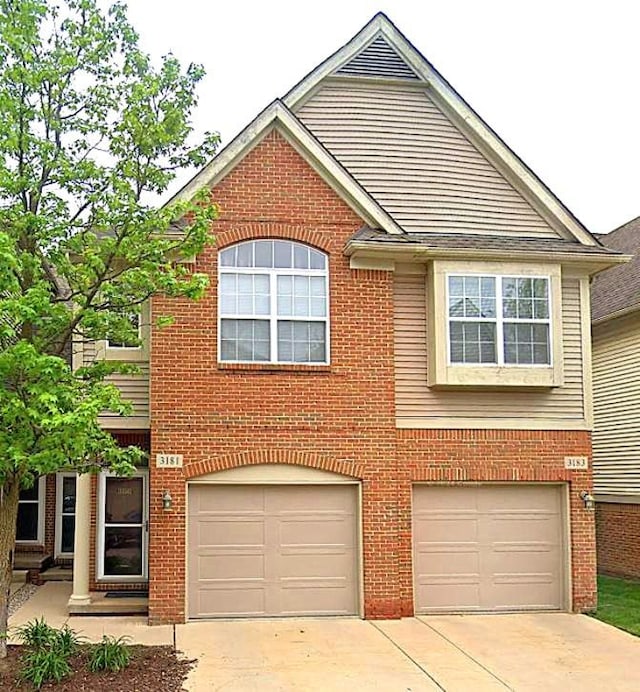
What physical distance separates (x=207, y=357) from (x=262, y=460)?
1776mm

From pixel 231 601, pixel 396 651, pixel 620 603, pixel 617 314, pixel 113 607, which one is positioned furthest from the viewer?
pixel 617 314

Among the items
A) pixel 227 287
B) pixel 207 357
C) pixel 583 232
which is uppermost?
pixel 583 232

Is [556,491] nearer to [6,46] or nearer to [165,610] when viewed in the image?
[165,610]

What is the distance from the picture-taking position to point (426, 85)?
17016 millimetres

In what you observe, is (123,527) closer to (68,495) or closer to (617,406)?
(68,495)

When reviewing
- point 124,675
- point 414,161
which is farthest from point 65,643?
point 414,161

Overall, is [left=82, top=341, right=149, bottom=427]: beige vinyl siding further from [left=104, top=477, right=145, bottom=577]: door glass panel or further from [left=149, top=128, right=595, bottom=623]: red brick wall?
[left=104, top=477, right=145, bottom=577]: door glass panel

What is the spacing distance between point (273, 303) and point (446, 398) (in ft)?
10.4

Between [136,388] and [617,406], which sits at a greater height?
[136,388]

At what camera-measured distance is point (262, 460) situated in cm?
1476

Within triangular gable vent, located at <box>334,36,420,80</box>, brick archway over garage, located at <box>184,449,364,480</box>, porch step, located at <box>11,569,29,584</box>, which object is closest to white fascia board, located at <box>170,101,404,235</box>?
triangular gable vent, located at <box>334,36,420,80</box>

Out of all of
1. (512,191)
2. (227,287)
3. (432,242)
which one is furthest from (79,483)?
(512,191)

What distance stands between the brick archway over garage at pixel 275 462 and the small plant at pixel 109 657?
340 cm

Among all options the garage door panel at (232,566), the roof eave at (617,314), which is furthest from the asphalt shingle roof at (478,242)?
the garage door panel at (232,566)
